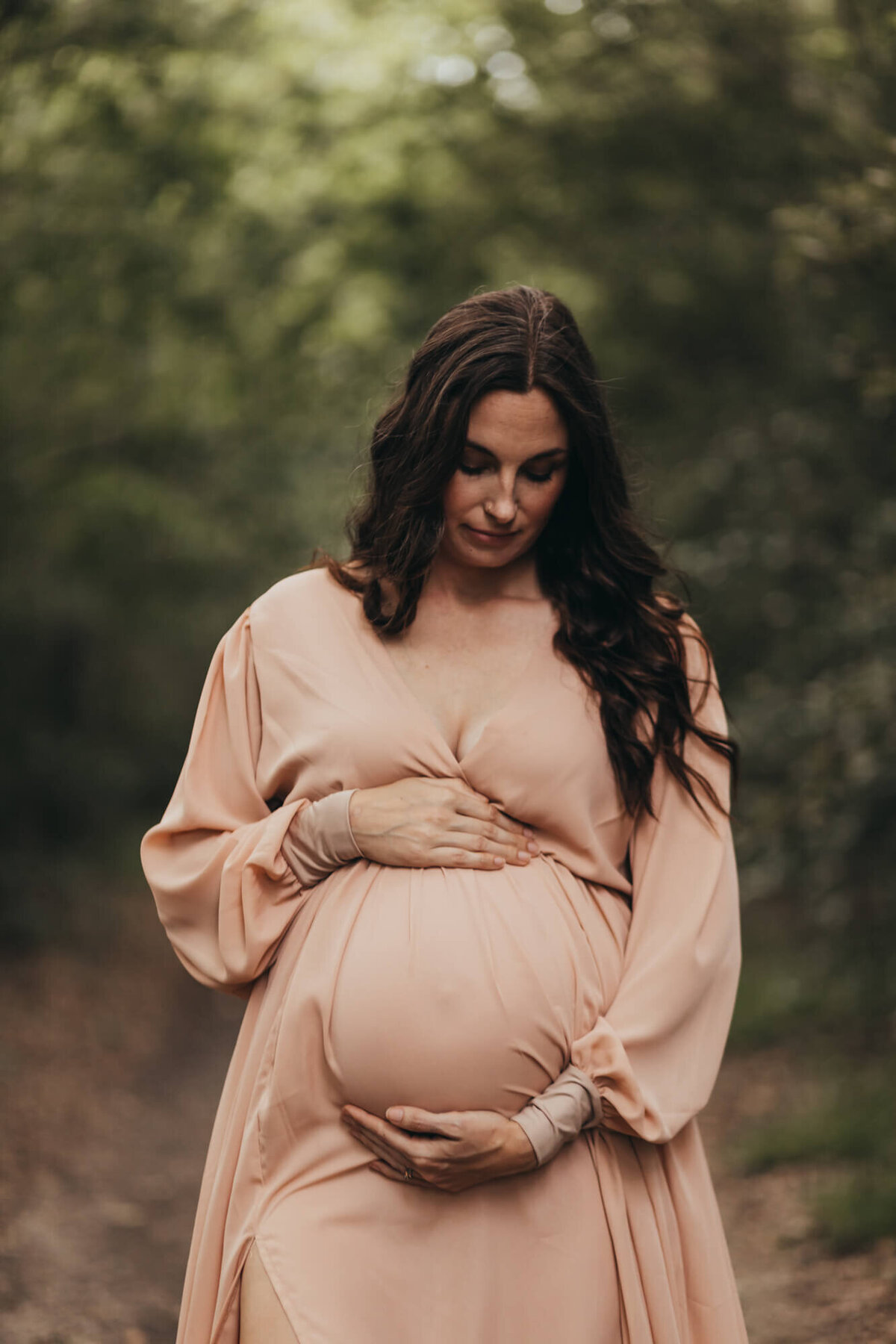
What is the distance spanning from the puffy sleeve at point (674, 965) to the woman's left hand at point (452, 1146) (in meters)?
0.16

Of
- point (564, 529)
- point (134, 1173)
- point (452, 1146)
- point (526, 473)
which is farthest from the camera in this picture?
point (134, 1173)

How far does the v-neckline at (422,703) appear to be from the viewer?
2.49 m

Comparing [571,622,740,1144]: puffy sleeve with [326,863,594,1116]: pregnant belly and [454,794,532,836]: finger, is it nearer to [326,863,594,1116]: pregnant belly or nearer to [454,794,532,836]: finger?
[326,863,594,1116]: pregnant belly

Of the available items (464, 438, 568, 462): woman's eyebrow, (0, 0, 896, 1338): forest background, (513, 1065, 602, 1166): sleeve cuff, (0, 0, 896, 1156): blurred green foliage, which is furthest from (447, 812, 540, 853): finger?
(0, 0, 896, 1156): blurred green foliage

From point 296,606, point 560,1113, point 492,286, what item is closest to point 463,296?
point 492,286

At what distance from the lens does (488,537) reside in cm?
254

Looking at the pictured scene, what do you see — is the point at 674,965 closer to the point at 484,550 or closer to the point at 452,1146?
the point at 452,1146

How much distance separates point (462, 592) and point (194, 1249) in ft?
4.09

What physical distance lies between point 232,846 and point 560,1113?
700 millimetres

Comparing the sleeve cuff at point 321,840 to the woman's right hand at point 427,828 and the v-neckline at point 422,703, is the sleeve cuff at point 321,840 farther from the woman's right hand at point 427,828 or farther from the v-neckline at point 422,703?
the v-neckline at point 422,703

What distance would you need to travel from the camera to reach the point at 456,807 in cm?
244

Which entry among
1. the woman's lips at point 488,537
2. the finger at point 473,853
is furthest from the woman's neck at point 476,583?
the finger at point 473,853

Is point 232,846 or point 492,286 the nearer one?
point 232,846

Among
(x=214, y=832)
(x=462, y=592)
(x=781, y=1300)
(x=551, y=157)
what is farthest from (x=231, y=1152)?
(x=551, y=157)
